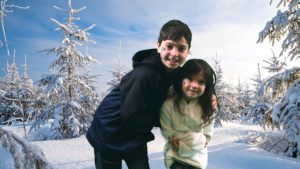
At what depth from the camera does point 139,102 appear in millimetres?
2195

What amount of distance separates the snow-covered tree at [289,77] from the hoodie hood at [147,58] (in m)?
4.64

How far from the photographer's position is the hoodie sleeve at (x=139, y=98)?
219 cm

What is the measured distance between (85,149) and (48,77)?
4.42 m

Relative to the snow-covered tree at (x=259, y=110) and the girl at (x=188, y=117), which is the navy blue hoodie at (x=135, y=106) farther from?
the snow-covered tree at (x=259, y=110)

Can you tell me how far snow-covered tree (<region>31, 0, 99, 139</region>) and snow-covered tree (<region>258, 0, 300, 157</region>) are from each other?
274 inches

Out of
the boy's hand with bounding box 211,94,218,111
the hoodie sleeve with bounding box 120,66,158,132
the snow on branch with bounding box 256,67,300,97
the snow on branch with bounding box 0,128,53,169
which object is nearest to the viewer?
the snow on branch with bounding box 0,128,53,169

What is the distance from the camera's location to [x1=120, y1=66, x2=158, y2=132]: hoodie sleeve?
219cm

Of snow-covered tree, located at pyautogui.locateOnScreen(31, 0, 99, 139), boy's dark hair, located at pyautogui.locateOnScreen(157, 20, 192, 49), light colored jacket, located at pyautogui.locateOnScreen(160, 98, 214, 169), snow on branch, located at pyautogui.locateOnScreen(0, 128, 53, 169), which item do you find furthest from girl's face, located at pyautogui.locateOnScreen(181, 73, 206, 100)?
snow-covered tree, located at pyautogui.locateOnScreen(31, 0, 99, 139)

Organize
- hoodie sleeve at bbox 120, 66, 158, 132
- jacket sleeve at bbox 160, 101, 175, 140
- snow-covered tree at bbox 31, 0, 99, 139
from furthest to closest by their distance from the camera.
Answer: snow-covered tree at bbox 31, 0, 99, 139 < jacket sleeve at bbox 160, 101, 175, 140 < hoodie sleeve at bbox 120, 66, 158, 132

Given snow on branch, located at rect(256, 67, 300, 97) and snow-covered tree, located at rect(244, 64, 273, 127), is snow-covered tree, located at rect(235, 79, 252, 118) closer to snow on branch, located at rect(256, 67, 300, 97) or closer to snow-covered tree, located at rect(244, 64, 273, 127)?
snow-covered tree, located at rect(244, 64, 273, 127)

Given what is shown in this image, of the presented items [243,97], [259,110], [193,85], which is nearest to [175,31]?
[193,85]

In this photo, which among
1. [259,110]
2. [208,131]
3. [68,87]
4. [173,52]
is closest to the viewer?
[173,52]

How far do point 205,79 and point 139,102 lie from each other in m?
0.71

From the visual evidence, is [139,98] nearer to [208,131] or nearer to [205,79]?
[205,79]
